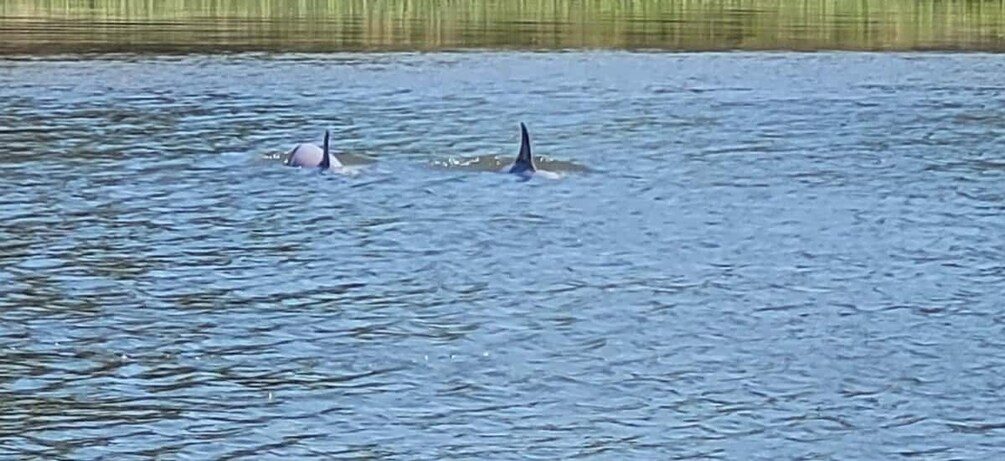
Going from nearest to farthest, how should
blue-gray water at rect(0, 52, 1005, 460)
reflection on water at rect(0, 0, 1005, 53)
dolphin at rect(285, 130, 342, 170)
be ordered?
1. blue-gray water at rect(0, 52, 1005, 460)
2. dolphin at rect(285, 130, 342, 170)
3. reflection on water at rect(0, 0, 1005, 53)

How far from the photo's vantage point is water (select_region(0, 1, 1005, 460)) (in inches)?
734

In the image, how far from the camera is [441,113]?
49.5 m

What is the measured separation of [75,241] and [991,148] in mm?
21091

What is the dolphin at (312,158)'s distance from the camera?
125ft

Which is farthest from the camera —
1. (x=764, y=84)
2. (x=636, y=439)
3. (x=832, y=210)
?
(x=764, y=84)

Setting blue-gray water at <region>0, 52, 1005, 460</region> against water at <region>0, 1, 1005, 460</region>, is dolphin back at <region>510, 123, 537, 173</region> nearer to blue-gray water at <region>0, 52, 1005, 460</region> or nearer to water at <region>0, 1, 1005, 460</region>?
blue-gray water at <region>0, 52, 1005, 460</region>

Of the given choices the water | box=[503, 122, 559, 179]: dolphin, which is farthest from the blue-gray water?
box=[503, 122, 559, 179]: dolphin

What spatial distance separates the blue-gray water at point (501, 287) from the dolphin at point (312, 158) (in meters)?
0.61

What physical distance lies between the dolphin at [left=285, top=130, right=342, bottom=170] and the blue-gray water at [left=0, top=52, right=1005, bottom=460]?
0.61 metres

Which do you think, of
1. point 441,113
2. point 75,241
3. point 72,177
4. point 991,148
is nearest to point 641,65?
point 441,113

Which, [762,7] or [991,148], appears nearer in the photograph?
[991,148]

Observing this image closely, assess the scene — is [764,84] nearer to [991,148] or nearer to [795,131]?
[795,131]

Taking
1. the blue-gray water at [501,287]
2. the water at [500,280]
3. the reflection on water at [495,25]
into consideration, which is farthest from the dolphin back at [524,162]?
the reflection on water at [495,25]

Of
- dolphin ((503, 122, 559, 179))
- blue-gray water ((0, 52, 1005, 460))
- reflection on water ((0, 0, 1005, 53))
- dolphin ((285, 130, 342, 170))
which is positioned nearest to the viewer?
blue-gray water ((0, 52, 1005, 460))
